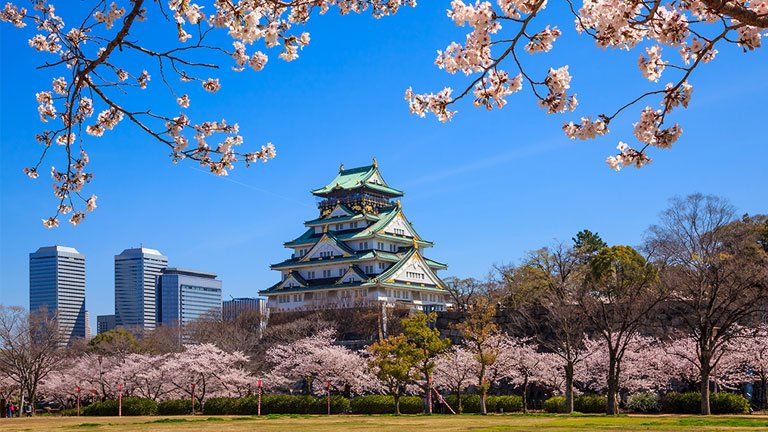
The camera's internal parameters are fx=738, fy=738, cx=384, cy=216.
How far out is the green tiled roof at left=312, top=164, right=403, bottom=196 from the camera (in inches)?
2662

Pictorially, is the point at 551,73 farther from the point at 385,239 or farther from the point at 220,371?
the point at 385,239

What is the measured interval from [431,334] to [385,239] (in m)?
33.0

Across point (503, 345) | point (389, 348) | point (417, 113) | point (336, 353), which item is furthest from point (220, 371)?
point (417, 113)

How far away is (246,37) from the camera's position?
19.0 ft

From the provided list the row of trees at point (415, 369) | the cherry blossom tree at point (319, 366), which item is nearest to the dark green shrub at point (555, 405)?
the row of trees at point (415, 369)

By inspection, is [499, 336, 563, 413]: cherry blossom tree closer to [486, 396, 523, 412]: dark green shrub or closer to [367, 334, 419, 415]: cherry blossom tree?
[486, 396, 523, 412]: dark green shrub

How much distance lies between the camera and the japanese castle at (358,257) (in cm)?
5955

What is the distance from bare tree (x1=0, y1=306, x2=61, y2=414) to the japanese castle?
59.1 feet

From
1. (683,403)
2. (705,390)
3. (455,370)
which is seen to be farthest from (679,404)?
(455,370)

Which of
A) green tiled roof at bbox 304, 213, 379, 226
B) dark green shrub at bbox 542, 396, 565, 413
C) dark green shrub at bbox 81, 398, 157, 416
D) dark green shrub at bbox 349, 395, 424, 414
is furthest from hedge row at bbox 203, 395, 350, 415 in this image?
green tiled roof at bbox 304, 213, 379, 226

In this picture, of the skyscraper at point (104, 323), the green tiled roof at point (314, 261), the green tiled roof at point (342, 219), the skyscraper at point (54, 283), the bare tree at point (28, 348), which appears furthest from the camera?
the skyscraper at point (54, 283)

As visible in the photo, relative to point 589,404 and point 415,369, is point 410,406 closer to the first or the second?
point 415,369

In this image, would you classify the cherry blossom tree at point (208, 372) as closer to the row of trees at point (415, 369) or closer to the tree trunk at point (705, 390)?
the row of trees at point (415, 369)

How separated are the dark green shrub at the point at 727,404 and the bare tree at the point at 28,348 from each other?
3599 cm
